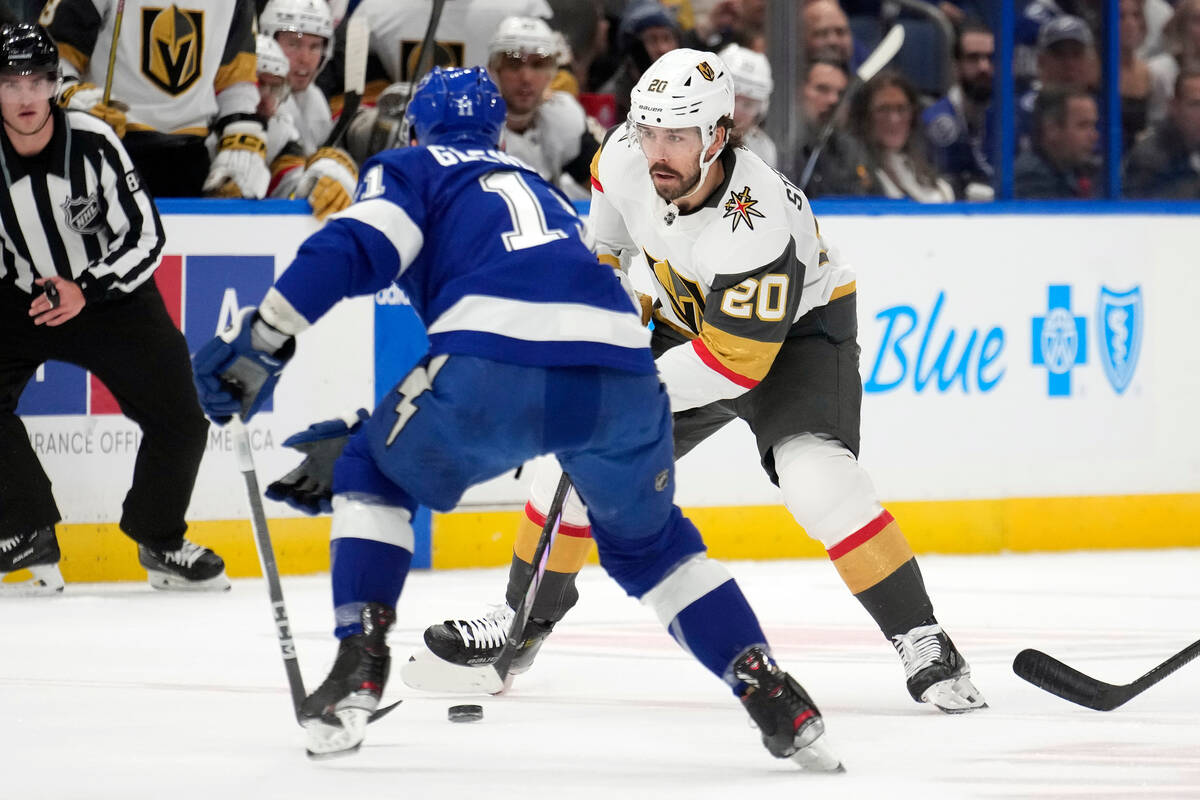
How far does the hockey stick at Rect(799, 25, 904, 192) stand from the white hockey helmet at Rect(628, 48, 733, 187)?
258cm

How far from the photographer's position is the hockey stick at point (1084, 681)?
284cm

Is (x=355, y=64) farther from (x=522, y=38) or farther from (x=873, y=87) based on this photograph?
(x=873, y=87)

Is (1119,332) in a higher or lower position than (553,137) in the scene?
lower

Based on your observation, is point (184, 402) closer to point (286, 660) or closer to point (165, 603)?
point (165, 603)

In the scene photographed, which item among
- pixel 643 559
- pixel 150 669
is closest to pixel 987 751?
pixel 643 559

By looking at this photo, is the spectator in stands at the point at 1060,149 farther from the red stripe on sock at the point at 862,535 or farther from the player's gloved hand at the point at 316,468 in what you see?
the player's gloved hand at the point at 316,468

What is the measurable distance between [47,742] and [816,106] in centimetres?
358

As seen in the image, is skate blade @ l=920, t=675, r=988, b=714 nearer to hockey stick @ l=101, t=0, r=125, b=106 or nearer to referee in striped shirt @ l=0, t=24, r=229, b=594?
referee in striped shirt @ l=0, t=24, r=229, b=594

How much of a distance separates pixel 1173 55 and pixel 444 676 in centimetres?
398

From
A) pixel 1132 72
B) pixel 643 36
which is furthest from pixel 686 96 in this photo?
pixel 1132 72

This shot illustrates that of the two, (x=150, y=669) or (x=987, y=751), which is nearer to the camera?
(x=987, y=751)

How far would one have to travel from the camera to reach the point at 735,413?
318 cm

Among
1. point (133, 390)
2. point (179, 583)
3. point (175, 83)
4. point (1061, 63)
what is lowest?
point (179, 583)

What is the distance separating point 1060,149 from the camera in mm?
5617
